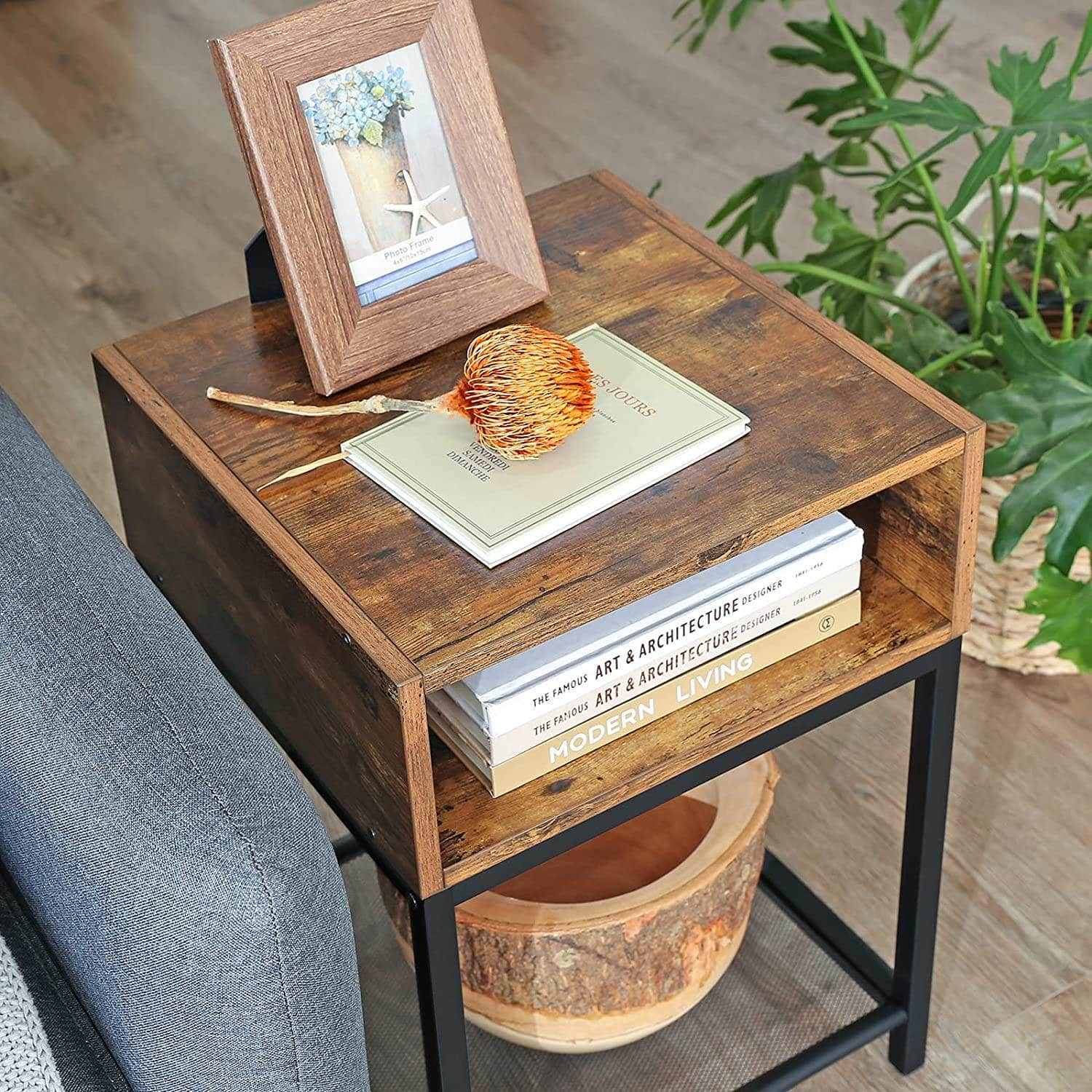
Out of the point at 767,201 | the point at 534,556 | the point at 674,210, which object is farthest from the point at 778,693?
the point at 674,210

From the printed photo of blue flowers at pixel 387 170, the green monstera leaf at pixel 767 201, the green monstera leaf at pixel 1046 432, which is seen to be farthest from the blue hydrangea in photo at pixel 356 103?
the green monstera leaf at pixel 767 201

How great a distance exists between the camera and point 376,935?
1500 millimetres

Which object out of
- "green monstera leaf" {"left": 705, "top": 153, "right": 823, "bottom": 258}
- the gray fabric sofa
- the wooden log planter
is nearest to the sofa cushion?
the gray fabric sofa

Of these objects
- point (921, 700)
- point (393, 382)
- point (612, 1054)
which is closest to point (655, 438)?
point (393, 382)

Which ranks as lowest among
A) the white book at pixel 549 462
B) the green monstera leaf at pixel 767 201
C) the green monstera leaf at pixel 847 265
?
the green monstera leaf at pixel 847 265

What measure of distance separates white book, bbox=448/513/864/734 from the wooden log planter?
10.7 inches

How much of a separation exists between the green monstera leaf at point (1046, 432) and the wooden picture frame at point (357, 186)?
416 mm

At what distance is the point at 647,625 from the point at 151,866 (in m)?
0.34

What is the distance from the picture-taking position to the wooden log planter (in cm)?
119

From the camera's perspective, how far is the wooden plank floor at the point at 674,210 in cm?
146

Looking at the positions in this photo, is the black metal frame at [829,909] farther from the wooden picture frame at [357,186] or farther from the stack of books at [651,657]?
the wooden picture frame at [357,186]

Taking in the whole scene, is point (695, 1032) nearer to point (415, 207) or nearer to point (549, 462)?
point (549, 462)

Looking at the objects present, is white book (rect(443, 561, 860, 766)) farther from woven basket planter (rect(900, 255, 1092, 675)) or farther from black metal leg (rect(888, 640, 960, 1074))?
woven basket planter (rect(900, 255, 1092, 675))

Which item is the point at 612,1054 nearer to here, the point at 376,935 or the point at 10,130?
the point at 376,935
